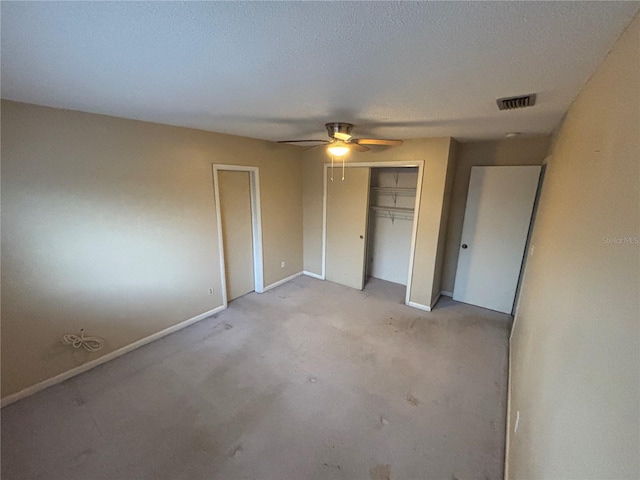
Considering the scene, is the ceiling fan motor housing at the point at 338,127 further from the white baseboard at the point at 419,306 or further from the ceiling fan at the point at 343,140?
the white baseboard at the point at 419,306

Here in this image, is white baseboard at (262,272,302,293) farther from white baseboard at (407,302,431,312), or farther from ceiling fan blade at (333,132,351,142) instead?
ceiling fan blade at (333,132,351,142)

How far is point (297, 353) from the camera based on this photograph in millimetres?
2793

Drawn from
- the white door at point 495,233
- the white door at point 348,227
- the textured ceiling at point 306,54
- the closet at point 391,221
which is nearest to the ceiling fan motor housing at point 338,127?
the textured ceiling at point 306,54

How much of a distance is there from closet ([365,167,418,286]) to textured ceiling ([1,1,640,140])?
215 cm

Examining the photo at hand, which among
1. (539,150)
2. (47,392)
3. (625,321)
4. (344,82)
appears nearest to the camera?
(625,321)

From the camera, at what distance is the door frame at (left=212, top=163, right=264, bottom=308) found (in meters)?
3.34

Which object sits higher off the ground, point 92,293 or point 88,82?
point 88,82

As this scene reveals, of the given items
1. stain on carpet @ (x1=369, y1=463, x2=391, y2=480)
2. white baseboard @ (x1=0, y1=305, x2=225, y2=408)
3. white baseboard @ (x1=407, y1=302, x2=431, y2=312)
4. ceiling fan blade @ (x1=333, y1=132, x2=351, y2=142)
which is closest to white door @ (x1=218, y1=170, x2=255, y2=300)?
white baseboard @ (x1=0, y1=305, x2=225, y2=408)

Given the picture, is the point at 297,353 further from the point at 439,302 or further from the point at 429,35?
the point at 429,35

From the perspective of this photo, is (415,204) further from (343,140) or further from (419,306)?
(343,140)

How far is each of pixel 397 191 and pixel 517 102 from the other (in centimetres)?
255

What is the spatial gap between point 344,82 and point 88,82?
1.50m

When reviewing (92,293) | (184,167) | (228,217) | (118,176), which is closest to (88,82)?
(118,176)

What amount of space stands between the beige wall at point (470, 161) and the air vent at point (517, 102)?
1.81 meters
